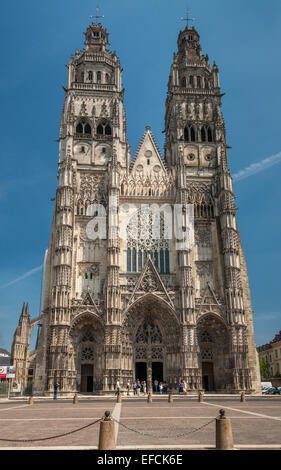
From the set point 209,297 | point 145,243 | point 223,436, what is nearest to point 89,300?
point 145,243

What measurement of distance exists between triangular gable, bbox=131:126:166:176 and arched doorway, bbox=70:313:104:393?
16032 mm

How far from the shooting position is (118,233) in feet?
123

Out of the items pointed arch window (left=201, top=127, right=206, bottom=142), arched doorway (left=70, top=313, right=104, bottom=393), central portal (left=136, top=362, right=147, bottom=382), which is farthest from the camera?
pointed arch window (left=201, top=127, right=206, bottom=142)

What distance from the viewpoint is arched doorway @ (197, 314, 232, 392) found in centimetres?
3469

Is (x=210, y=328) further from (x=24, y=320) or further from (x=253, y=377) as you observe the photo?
(x=24, y=320)

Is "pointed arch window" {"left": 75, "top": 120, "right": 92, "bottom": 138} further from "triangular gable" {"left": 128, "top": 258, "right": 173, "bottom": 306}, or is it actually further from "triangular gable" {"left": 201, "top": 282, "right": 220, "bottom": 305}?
"triangular gable" {"left": 201, "top": 282, "right": 220, "bottom": 305}

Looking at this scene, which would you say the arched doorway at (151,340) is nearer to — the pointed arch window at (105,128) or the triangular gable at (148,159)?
the triangular gable at (148,159)

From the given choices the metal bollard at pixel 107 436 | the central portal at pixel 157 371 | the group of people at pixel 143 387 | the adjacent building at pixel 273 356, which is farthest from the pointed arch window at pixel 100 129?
the adjacent building at pixel 273 356

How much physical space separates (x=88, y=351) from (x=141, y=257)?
31.5 ft

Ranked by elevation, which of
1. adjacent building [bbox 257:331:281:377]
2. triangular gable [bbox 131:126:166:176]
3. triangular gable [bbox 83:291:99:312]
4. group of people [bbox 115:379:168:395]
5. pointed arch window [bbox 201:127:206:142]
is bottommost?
group of people [bbox 115:379:168:395]

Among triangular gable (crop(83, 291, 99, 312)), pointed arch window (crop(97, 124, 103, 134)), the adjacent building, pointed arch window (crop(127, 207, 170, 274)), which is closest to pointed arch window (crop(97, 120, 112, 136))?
pointed arch window (crop(97, 124, 103, 134))

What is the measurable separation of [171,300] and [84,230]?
10416mm

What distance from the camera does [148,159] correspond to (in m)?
42.4
